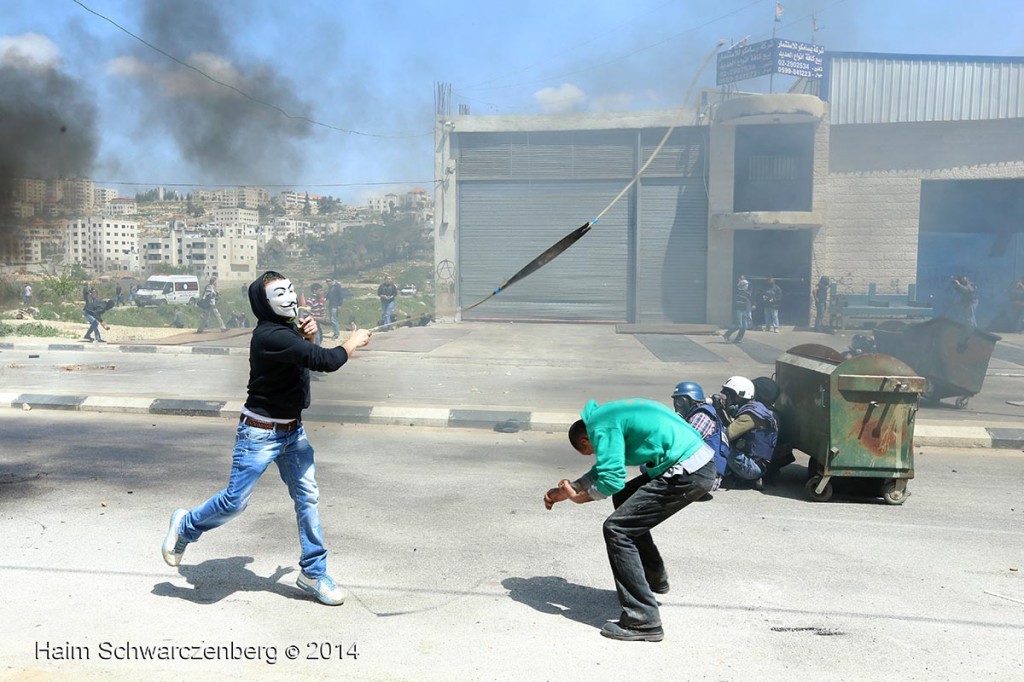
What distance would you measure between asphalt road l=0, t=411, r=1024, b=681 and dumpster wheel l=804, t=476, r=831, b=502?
16cm

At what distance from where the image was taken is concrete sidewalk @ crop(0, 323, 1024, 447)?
8789 mm

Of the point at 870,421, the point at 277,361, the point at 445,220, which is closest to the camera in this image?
the point at 277,361

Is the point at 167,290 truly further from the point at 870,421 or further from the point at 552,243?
the point at 870,421

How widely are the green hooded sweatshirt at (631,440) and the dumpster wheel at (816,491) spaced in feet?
8.20

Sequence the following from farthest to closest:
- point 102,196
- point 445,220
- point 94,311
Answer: point 445,220
point 94,311
point 102,196

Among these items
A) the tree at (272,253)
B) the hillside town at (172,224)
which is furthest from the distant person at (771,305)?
the tree at (272,253)

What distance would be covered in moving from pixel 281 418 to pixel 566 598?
5.01 ft

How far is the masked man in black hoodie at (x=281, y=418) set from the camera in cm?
369

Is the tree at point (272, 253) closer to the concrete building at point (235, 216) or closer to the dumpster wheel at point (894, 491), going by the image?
the concrete building at point (235, 216)

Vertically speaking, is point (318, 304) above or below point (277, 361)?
below

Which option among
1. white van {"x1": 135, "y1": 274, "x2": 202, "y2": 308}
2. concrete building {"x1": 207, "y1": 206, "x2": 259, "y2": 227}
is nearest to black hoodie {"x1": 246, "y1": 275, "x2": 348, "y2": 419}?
concrete building {"x1": 207, "y1": 206, "x2": 259, "y2": 227}

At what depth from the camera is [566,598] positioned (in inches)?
156

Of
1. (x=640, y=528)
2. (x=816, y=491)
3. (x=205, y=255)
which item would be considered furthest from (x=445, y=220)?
(x=640, y=528)

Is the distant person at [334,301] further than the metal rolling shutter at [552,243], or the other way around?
the metal rolling shutter at [552,243]
